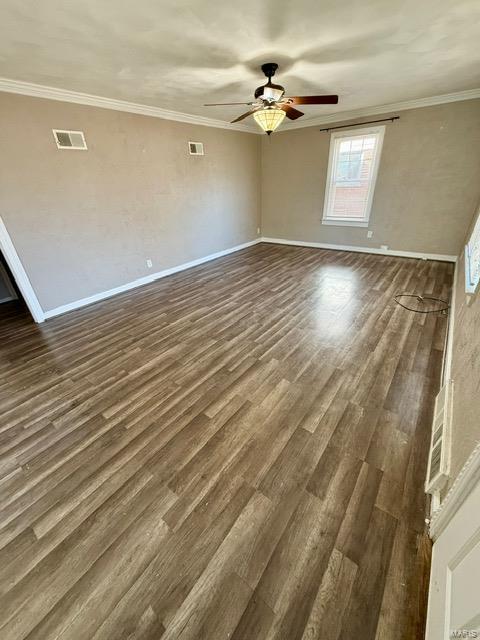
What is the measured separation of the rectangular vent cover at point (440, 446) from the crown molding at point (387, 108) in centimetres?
475

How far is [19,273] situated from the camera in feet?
10.2

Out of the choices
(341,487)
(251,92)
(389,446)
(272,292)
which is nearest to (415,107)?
(251,92)

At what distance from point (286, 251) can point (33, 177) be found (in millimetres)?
4557

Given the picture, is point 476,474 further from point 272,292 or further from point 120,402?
point 272,292

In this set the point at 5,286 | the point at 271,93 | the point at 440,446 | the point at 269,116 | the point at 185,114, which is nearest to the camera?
the point at 440,446

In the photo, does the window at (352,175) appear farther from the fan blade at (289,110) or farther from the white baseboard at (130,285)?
the fan blade at (289,110)

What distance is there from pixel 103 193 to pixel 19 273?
1.55m

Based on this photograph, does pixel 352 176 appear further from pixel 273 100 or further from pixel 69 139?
pixel 69 139

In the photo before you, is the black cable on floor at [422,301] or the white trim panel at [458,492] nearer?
the white trim panel at [458,492]

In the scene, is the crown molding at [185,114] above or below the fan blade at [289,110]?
above

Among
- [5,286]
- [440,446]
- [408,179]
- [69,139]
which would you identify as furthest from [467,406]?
[5,286]

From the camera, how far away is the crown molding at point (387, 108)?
382 centimetres

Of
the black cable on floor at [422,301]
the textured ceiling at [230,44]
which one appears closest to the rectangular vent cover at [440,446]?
the black cable on floor at [422,301]

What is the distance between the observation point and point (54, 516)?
1.34 meters
